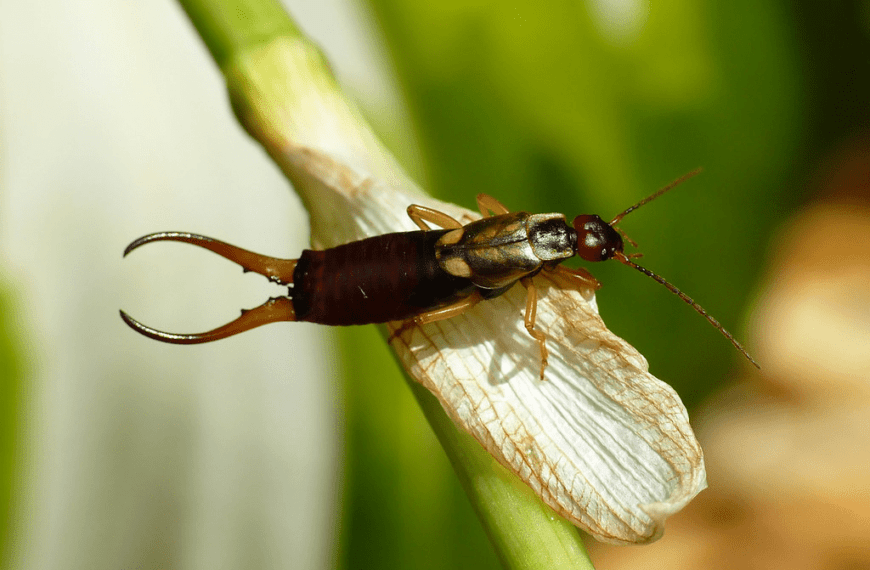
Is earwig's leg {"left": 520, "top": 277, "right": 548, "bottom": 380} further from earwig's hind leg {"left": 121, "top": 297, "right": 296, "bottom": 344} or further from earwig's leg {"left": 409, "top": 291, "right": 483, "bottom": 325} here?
earwig's hind leg {"left": 121, "top": 297, "right": 296, "bottom": 344}

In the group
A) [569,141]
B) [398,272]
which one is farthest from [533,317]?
[569,141]

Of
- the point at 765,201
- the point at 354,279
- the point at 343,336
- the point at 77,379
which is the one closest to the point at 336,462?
the point at 343,336

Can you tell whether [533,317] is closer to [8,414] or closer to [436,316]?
[436,316]

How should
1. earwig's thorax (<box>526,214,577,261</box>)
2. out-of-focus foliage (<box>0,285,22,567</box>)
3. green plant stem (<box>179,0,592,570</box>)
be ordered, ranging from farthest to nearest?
out-of-focus foliage (<box>0,285,22,567</box>), earwig's thorax (<box>526,214,577,261</box>), green plant stem (<box>179,0,592,570</box>)

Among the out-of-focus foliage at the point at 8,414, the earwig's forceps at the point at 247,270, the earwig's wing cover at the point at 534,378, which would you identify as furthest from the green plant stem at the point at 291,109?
the out-of-focus foliage at the point at 8,414

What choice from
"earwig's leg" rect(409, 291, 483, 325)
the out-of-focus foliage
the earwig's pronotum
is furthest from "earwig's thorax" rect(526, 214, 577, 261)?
the out-of-focus foliage

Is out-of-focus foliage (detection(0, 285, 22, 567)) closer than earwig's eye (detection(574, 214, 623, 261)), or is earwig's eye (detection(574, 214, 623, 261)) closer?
earwig's eye (detection(574, 214, 623, 261))
